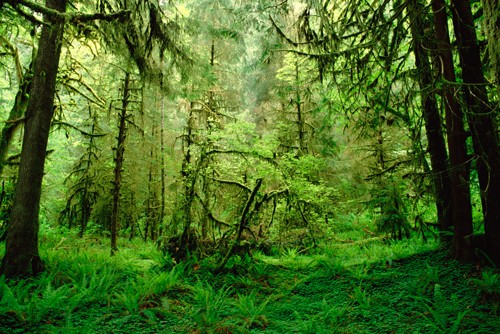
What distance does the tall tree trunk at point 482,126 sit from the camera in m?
4.65

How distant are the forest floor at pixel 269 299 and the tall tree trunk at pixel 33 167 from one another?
1.96 ft

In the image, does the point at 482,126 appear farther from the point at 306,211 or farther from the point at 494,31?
the point at 306,211

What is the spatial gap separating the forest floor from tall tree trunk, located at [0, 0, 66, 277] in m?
0.60

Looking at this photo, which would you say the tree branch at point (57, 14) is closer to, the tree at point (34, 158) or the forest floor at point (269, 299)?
the tree at point (34, 158)

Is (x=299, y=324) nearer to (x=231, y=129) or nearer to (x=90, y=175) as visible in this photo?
(x=231, y=129)

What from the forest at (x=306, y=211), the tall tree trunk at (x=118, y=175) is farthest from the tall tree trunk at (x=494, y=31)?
the tall tree trunk at (x=118, y=175)

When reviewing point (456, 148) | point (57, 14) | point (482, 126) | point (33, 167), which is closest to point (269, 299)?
point (456, 148)

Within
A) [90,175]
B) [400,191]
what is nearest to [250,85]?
[90,175]

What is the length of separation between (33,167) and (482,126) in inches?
330

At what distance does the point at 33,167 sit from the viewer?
6051 millimetres

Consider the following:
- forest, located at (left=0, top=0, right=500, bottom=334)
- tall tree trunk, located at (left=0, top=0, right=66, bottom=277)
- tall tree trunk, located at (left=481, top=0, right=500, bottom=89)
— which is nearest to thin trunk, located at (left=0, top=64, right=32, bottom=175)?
forest, located at (left=0, top=0, right=500, bottom=334)

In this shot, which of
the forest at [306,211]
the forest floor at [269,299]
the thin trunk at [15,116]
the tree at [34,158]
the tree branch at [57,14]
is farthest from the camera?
the thin trunk at [15,116]

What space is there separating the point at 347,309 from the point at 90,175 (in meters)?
12.4

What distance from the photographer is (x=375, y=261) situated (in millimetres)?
6508
